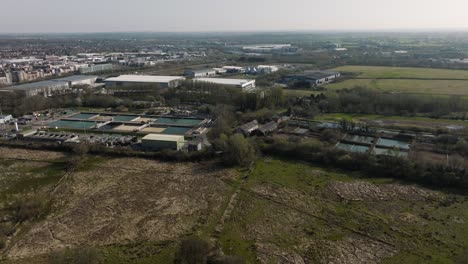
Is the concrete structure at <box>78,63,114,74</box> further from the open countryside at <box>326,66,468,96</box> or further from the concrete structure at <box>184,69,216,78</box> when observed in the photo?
the open countryside at <box>326,66,468,96</box>

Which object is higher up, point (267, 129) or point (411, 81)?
point (411, 81)

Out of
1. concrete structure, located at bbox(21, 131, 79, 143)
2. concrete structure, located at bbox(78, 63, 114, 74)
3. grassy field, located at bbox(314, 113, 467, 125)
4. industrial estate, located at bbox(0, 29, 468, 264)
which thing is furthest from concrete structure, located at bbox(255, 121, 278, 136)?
concrete structure, located at bbox(78, 63, 114, 74)

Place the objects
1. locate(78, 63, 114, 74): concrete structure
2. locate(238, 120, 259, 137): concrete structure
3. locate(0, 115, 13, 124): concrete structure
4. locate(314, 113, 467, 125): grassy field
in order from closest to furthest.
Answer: locate(238, 120, 259, 137): concrete structure
locate(314, 113, 467, 125): grassy field
locate(0, 115, 13, 124): concrete structure
locate(78, 63, 114, 74): concrete structure

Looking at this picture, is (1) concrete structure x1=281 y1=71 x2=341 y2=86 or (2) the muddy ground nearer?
(2) the muddy ground

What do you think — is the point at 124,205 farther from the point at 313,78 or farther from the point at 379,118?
the point at 313,78

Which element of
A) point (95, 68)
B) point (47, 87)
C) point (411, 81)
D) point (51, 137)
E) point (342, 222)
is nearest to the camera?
point (342, 222)

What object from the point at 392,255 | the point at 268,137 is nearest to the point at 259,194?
the point at 392,255

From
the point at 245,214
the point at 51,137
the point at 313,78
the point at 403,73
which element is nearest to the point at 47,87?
the point at 51,137
